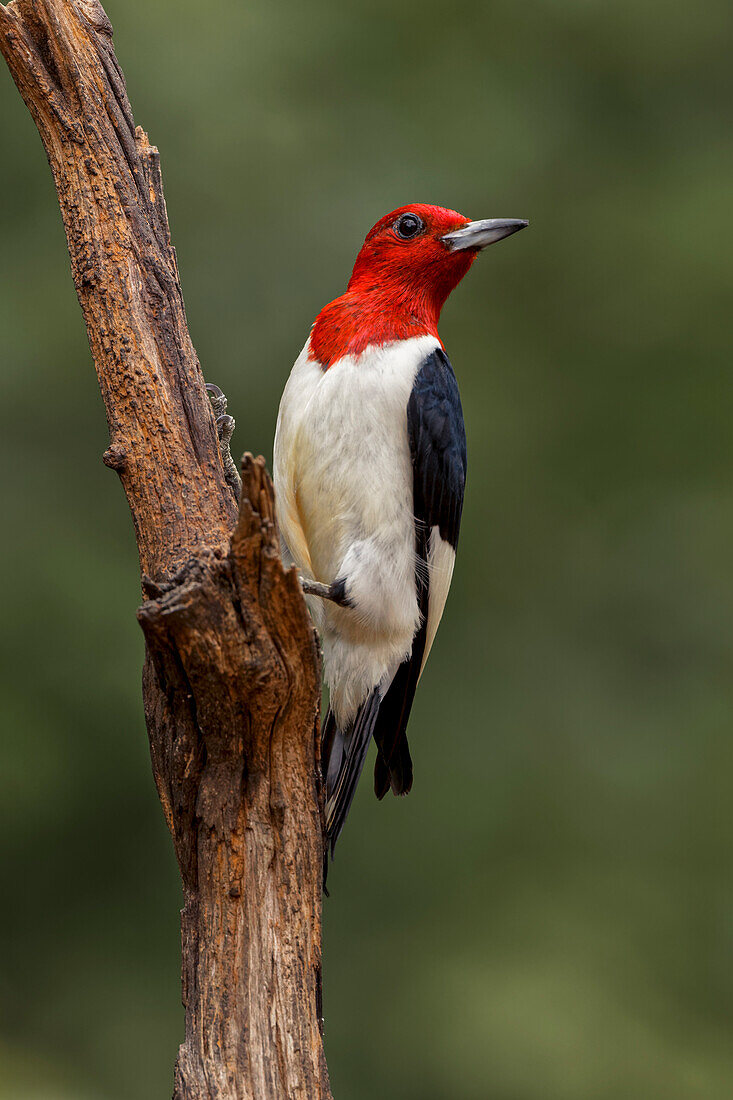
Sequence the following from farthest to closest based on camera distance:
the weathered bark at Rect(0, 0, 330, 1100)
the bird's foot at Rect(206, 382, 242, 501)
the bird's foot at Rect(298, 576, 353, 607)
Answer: the bird's foot at Rect(206, 382, 242, 501)
the bird's foot at Rect(298, 576, 353, 607)
the weathered bark at Rect(0, 0, 330, 1100)

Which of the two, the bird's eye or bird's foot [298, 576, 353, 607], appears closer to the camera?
bird's foot [298, 576, 353, 607]

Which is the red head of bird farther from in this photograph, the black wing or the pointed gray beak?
the black wing

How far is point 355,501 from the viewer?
2023 millimetres

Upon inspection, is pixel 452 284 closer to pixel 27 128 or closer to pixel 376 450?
pixel 376 450

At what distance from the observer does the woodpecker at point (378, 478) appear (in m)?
2.03

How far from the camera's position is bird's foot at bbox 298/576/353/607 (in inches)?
75.9

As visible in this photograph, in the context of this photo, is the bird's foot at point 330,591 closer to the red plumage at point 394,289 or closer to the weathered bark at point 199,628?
the weathered bark at point 199,628

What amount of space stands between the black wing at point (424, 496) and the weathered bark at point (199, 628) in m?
0.48

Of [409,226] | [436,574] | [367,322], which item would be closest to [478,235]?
[409,226]

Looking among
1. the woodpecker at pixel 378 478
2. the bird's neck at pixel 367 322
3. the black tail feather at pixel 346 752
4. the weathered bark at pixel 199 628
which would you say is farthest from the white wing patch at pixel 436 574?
the weathered bark at pixel 199 628

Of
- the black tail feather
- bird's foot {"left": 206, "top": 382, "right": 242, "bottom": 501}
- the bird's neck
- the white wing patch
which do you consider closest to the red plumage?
the bird's neck

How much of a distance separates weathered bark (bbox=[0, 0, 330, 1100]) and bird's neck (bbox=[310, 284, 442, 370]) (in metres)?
0.39

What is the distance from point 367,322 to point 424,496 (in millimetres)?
340

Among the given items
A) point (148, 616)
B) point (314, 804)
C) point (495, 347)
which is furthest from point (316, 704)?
point (495, 347)
